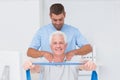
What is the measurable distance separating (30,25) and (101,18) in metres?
0.54

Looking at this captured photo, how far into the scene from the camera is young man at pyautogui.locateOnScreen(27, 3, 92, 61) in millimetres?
992

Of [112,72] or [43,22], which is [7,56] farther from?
[112,72]

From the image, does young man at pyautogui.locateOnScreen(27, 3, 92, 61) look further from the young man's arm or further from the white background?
the white background

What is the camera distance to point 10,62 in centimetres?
93

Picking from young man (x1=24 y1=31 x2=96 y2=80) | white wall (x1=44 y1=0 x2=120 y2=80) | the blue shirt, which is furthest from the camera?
white wall (x1=44 y1=0 x2=120 y2=80)

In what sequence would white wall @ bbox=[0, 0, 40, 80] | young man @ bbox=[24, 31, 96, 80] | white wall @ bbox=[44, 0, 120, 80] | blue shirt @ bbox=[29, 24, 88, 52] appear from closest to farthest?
1. young man @ bbox=[24, 31, 96, 80]
2. blue shirt @ bbox=[29, 24, 88, 52]
3. white wall @ bbox=[0, 0, 40, 80]
4. white wall @ bbox=[44, 0, 120, 80]

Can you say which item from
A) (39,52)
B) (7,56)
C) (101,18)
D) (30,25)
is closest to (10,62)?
→ (7,56)

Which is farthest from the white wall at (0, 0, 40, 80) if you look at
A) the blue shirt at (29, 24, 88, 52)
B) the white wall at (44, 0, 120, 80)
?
the blue shirt at (29, 24, 88, 52)

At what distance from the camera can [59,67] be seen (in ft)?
3.18

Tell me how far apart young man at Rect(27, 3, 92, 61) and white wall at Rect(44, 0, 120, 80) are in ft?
3.08

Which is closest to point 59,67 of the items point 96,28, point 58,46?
point 58,46

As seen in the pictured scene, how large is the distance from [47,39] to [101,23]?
1070 millimetres

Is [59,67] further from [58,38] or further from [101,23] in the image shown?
[101,23]

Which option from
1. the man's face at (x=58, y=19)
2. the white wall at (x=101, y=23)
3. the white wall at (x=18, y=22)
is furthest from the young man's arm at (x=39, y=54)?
the white wall at (x=101, y=23)
